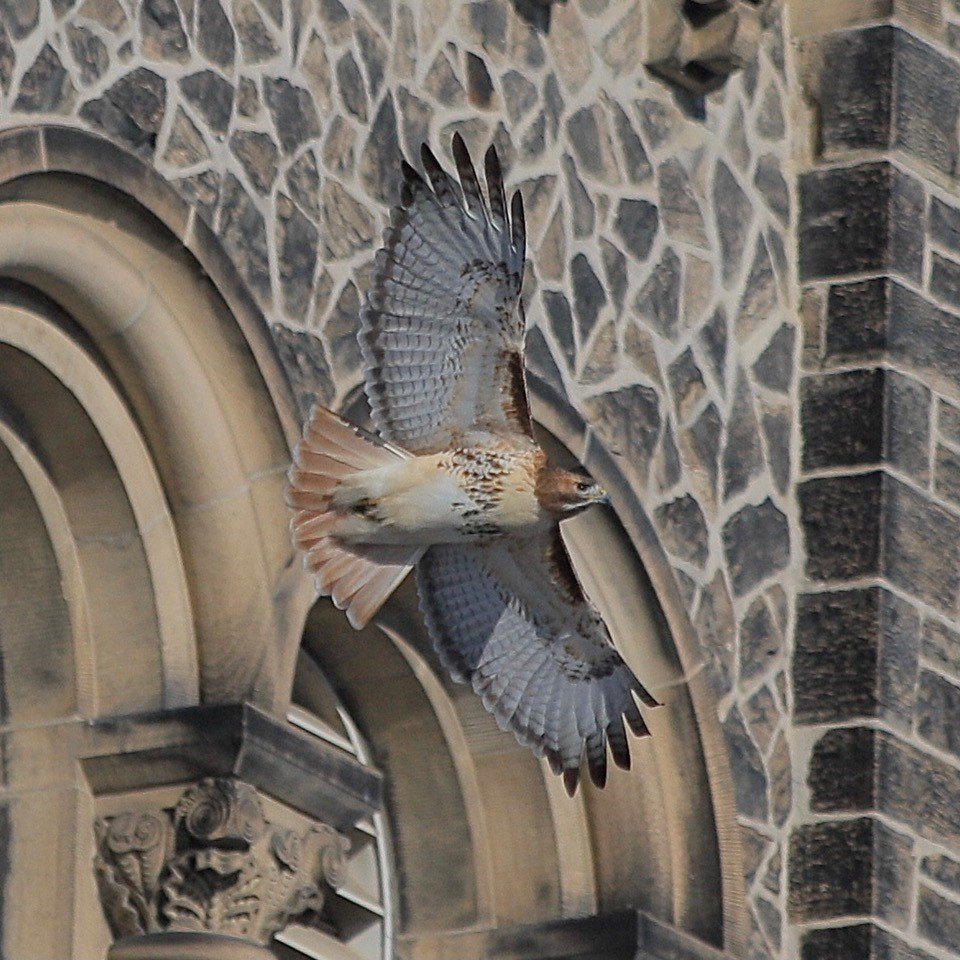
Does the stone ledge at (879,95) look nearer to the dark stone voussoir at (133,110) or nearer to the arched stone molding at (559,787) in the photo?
the arched stone molding at (559,787)

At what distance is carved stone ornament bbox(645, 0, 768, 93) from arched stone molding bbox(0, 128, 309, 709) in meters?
1.93

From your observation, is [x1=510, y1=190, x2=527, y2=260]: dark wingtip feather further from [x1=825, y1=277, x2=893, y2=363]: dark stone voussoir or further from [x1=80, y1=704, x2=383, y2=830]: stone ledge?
[x1=825, y1=277, x2=893, y2=363]: dark stone voussoir

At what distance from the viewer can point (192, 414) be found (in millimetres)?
6012

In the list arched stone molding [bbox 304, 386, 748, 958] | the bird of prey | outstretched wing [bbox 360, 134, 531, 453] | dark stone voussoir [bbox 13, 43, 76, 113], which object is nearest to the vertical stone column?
arched stone molding [bbox 304, 386, 748, 958]

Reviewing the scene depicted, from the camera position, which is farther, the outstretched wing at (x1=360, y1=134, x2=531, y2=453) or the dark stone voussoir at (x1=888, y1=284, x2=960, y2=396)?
the dark stone voussoir at (x1=888, y1=284, x2=960, y2=396)

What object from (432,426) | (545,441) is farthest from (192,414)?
(545,441)

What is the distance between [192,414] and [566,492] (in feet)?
3.56

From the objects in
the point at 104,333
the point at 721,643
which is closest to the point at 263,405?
the point at 104,333

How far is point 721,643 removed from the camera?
7461 millimetres

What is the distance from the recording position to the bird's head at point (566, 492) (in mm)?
5168

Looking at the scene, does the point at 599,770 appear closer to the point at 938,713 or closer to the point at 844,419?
the point at 938,713

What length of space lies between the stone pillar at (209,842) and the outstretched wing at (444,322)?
0.78 meters

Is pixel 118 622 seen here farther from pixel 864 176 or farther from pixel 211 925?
pixel 864 176

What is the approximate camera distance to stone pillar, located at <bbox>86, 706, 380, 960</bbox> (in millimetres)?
5797
